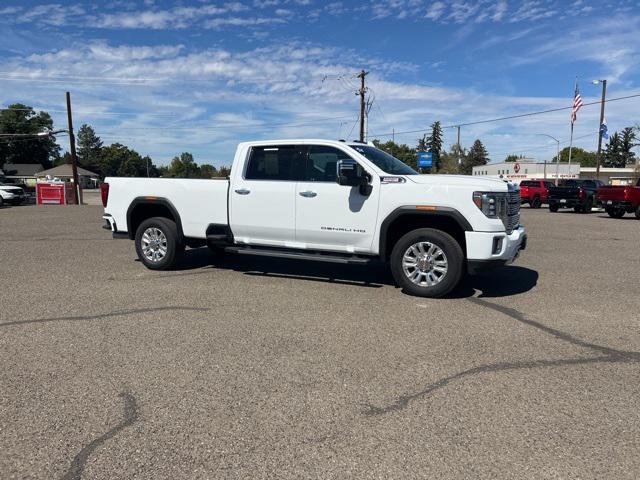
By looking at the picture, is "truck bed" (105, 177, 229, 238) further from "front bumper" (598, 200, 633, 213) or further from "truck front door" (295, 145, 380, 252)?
"front bumper" (598, 200, 633, 213)

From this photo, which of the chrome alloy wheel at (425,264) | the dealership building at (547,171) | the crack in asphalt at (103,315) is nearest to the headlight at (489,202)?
the chrome alloy wheel at (425,264)

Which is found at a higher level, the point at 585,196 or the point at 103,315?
the point at 585,196

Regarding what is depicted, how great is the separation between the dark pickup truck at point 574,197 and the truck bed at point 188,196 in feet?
73.9

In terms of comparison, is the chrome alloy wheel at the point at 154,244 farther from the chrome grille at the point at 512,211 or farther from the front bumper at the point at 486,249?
the chrome grille at the point at 512,211

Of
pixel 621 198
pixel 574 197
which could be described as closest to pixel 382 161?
pixel 621 198

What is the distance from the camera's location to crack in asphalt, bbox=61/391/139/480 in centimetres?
268

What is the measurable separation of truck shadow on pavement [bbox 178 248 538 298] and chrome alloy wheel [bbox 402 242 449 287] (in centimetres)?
43

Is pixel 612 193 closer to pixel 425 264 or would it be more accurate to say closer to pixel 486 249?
pixel 486 249

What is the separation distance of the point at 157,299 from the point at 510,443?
15.3ft

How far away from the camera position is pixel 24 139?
3792 inches

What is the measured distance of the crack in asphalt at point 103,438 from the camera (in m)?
2.68

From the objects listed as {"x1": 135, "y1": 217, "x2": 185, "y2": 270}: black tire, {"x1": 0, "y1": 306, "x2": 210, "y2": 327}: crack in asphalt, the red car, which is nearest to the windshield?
{"x1": 0, "y1": 306, "x2": 210, "y2": 327}: crack in asphalt

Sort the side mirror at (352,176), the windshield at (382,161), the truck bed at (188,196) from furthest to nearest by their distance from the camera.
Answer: the truck bed at (188,196)
the windshield at (382,161)
the side mirror at (352,176)

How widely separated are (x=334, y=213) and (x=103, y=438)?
4.40 metres
